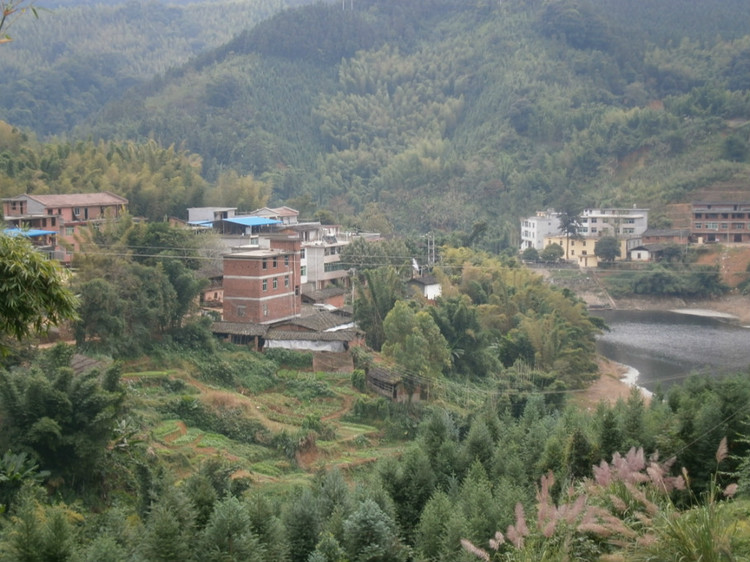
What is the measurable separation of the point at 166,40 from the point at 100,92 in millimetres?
19411

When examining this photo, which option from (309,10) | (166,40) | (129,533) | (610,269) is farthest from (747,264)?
(166,40)

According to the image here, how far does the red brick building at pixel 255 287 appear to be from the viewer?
19.5 metres

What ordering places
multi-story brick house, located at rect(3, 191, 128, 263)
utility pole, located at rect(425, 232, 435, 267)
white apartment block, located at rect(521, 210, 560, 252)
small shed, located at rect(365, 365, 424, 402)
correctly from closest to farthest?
small shed, located at rect(365, 365, 424, 402), multi-story brick house, located at rect(3, 191, 128, 263), utility pole, located at rect(425, 232, 435, 267), white apartment block, located at rect(521, 210, 560, 252)

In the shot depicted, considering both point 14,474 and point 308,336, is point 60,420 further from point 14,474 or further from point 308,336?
point 308,336

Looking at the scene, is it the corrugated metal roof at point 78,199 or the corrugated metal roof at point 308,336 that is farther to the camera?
the corrugated metal roof at point 78,199

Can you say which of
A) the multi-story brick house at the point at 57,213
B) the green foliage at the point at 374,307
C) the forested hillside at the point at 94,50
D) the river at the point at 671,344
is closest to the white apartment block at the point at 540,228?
the river at the point at 671,344

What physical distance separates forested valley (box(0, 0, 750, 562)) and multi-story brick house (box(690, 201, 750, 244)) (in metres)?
1.78

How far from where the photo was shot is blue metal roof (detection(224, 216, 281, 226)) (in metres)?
26.3

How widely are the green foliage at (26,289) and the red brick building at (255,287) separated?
14.2m

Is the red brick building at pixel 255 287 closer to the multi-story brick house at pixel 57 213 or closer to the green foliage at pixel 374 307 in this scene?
the green foliage at pixel 374 307

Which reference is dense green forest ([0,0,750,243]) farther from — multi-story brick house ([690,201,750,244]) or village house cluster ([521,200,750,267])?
multi-story brick house ([690,201,750,244])

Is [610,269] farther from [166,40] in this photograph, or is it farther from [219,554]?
[166,40]

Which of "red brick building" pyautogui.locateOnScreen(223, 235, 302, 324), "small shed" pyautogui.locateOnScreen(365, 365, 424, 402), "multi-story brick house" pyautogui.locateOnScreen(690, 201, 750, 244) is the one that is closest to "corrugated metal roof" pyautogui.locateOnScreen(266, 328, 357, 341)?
"red brick building" pyautogui.locateOnScreen(223, 235, 302, 324)

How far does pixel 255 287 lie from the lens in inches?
766
